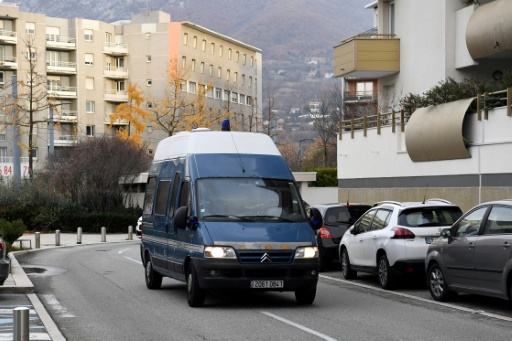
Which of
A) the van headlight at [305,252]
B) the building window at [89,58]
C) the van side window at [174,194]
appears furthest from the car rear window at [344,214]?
the building window at [89,58]

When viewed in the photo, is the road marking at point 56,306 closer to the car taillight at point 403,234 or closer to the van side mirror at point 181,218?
the van side mirror at point 181,218

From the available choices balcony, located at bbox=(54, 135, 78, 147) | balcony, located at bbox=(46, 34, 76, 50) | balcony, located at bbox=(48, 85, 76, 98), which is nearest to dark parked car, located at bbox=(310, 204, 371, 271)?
balcony, located at bbox=(54, 135, 78, 147)

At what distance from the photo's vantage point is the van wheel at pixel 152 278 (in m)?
18.6

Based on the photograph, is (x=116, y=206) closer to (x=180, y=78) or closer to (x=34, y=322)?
(x=180, y=78)

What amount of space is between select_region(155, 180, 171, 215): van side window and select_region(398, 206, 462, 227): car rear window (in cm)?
444

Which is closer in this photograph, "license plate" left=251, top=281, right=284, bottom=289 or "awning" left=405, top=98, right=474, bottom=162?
"license plate" left=251, top=281, right=284, bottom=289

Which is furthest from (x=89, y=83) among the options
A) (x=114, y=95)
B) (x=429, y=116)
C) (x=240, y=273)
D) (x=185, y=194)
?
(x=240, y=273)

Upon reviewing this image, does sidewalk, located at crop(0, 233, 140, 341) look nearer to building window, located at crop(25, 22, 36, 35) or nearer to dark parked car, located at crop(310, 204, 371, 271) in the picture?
dark parked car, located at crop(310, 204, 371, 271)

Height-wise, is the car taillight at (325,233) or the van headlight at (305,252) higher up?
the van headlight at (305,252)

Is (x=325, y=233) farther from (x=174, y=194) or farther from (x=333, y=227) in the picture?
(x=174, y=194)

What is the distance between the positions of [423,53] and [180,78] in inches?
1709

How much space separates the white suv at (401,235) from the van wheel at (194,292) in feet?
14.5

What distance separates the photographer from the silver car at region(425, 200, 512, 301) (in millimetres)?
13625

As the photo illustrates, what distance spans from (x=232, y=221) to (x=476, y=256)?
150 inches
